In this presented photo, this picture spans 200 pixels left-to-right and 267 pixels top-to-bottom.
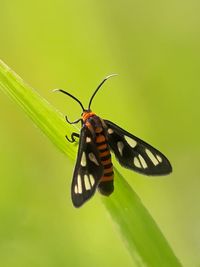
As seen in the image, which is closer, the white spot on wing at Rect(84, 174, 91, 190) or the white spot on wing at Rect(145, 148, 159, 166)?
the white spot on wing at Rect(84, 174, 91, 190)

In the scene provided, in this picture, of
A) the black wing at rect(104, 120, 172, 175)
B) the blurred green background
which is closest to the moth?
the black wing at rect(104, 120, 172, 175)

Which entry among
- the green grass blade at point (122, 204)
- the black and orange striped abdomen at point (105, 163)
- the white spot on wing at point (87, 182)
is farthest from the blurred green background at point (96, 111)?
the green grass blade at point (122, 204)

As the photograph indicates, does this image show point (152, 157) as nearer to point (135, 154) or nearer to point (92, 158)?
point (135, 154)

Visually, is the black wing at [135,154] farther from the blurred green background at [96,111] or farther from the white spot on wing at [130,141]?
the blurred green background at [96,111]

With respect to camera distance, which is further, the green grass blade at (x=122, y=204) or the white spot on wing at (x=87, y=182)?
the white spot on wing at (x=87, y=182)

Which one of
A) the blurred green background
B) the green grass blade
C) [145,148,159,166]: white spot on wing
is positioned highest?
the blurred green background

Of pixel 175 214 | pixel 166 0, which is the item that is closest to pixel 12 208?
pixel 175 214

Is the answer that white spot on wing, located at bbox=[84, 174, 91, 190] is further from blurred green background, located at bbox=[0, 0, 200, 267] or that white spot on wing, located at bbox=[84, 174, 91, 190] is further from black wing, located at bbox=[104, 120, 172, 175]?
blurred green background, located at bbox=[0, 0, 200, 267]

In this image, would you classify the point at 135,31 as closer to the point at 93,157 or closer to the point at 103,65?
the point at 103,65
